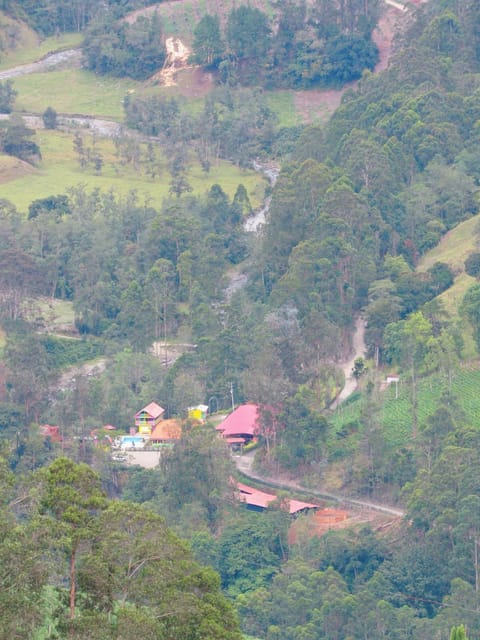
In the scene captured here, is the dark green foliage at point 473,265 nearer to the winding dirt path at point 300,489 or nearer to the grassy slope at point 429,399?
the grassy slope at point 429,399

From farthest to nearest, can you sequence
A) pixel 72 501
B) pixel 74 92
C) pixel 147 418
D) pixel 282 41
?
pixel 74 92
pixel 282 41
pixel 147 418
pixel 72 501

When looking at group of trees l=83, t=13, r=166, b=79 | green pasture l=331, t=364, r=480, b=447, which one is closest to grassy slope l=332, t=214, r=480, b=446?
green pasture l=331, t=364, r=480, b=447

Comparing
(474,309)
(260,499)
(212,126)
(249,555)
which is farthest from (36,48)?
(249,555)

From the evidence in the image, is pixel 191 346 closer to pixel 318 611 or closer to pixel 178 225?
pixel 178 225

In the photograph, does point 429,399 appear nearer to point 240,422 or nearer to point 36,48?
point 240,422

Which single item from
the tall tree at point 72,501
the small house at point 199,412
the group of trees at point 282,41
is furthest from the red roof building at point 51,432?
the group of trees at point 282,41

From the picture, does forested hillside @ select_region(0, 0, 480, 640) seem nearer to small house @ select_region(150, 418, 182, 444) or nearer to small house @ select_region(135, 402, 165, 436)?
small house @ select_region(135, 402, 165, 436)

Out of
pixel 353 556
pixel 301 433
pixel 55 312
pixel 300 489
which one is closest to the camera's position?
pixel 353 556
